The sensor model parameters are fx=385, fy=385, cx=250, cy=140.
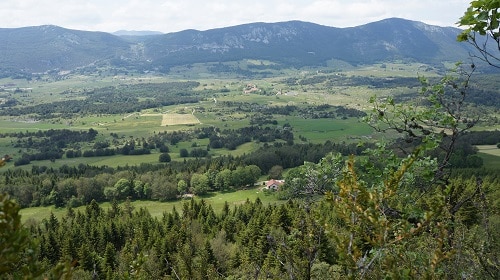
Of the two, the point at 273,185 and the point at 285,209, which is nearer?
the point at 285,209

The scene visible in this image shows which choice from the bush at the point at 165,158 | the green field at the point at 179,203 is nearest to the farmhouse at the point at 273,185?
the green field at the point at 179,203

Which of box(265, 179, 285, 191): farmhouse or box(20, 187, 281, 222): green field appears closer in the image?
box(20, 187, 281, 222): green field

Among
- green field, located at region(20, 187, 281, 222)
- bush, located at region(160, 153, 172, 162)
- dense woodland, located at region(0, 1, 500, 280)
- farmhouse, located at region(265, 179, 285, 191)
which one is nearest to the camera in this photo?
dense woodland, located at region(0, 1, 500, 280)

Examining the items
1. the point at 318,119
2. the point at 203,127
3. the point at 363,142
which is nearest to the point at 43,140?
the point at 203,127

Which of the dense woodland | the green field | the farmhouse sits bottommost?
the green field

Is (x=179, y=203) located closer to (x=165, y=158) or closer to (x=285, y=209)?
(x=165, y=158)

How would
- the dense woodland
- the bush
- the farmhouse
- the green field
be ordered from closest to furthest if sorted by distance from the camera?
the dense woodland, the green field, the farmhouse, the bush

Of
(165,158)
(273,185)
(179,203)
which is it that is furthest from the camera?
(165,158)

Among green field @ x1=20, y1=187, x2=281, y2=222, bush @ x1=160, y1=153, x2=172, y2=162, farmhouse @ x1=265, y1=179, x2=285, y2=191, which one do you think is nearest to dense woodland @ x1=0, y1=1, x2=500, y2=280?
bush @ x1=160, y1=153, x2=172, y2=162

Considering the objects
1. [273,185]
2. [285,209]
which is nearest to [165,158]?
[273,185]

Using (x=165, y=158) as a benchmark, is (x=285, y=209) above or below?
above

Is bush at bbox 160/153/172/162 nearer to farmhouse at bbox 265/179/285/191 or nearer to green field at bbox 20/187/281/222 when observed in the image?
green field at bbox 20/187/281/222

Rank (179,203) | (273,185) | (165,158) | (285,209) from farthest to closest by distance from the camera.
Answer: (165,158) → (273,185) → (179,203) → (285,209)

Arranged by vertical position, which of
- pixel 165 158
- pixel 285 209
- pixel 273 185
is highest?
pixel 285 209
